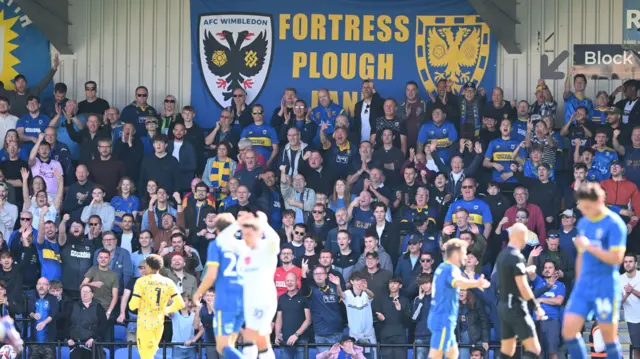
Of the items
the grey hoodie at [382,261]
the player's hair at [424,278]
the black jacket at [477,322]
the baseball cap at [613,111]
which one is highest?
the baseball cap at [613,111]

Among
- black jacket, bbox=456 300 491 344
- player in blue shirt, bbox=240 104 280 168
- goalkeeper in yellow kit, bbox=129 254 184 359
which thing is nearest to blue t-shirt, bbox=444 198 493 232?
black jacket, bbox=456 300 491 344

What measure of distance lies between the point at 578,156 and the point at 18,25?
1079 centimetres

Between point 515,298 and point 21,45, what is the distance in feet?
45.7

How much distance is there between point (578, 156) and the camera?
21969 millimetres

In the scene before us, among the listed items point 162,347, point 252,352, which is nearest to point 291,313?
point 162,347

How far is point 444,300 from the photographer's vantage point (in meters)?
14.8

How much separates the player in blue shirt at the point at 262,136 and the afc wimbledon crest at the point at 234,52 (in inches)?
77.0

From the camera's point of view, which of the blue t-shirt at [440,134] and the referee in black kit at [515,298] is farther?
the blue t-shirt at [440,134]

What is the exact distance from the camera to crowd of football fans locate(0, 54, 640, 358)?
63.0ft

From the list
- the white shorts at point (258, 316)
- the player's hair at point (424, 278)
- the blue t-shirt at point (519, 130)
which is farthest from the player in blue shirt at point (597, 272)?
the blue t-shirt at point (519, 130)

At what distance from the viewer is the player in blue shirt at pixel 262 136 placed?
894 inches

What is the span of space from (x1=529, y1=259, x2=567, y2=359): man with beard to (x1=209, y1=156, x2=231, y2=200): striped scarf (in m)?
5.71

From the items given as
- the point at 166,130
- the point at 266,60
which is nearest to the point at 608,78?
Answer: the point at 266,60

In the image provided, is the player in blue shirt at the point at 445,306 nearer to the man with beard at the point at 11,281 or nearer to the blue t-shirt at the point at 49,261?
the man with beard at the point at 11,281
